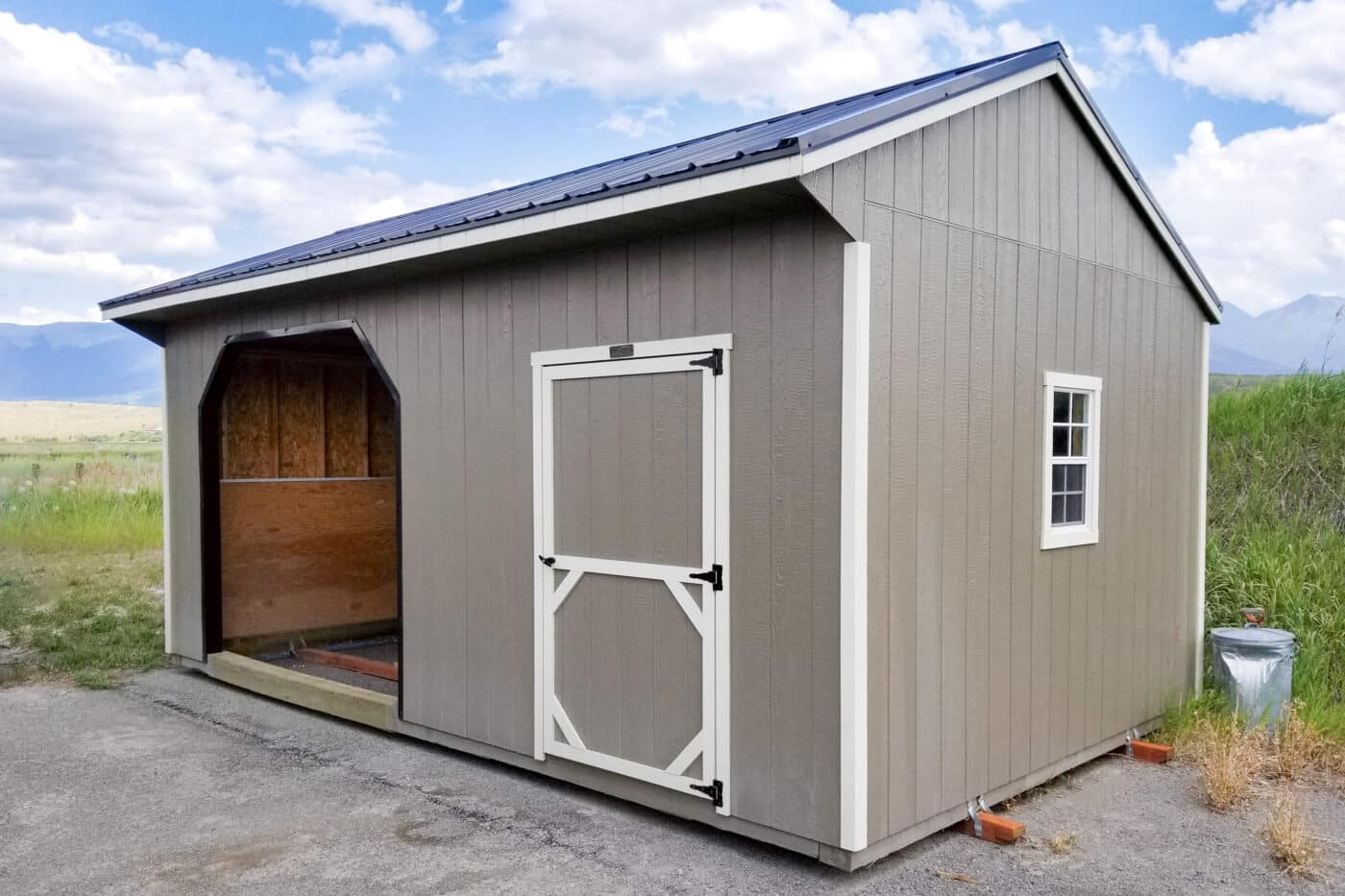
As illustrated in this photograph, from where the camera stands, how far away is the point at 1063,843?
146 inches

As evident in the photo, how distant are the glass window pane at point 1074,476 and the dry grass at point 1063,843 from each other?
158cm

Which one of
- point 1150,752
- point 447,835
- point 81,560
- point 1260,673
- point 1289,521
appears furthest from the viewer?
point 81,560

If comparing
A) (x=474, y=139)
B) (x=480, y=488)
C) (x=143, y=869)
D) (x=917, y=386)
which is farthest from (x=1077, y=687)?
(x=474, y=139)

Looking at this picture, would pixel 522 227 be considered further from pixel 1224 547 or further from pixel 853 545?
pixel 1224 547

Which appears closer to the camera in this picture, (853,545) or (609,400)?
(853,545)

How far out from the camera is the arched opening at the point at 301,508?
676 centimetres

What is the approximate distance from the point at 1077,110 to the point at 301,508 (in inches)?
225

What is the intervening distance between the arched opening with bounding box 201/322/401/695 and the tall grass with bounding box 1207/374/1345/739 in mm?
5424

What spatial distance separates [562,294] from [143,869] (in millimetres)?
2695

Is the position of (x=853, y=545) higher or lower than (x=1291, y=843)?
higher

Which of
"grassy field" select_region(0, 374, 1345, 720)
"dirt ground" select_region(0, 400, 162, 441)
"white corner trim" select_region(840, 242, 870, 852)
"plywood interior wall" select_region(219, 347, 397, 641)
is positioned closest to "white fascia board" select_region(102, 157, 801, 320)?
"white corner trim" select_region(840, 242, 870, 852)

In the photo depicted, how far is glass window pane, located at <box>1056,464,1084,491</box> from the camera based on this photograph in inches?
184

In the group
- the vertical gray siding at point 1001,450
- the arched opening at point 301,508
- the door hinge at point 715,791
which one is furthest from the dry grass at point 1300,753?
the arched opening at point 301,508

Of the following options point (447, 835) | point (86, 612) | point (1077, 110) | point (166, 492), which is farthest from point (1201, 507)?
point (86, 612)
